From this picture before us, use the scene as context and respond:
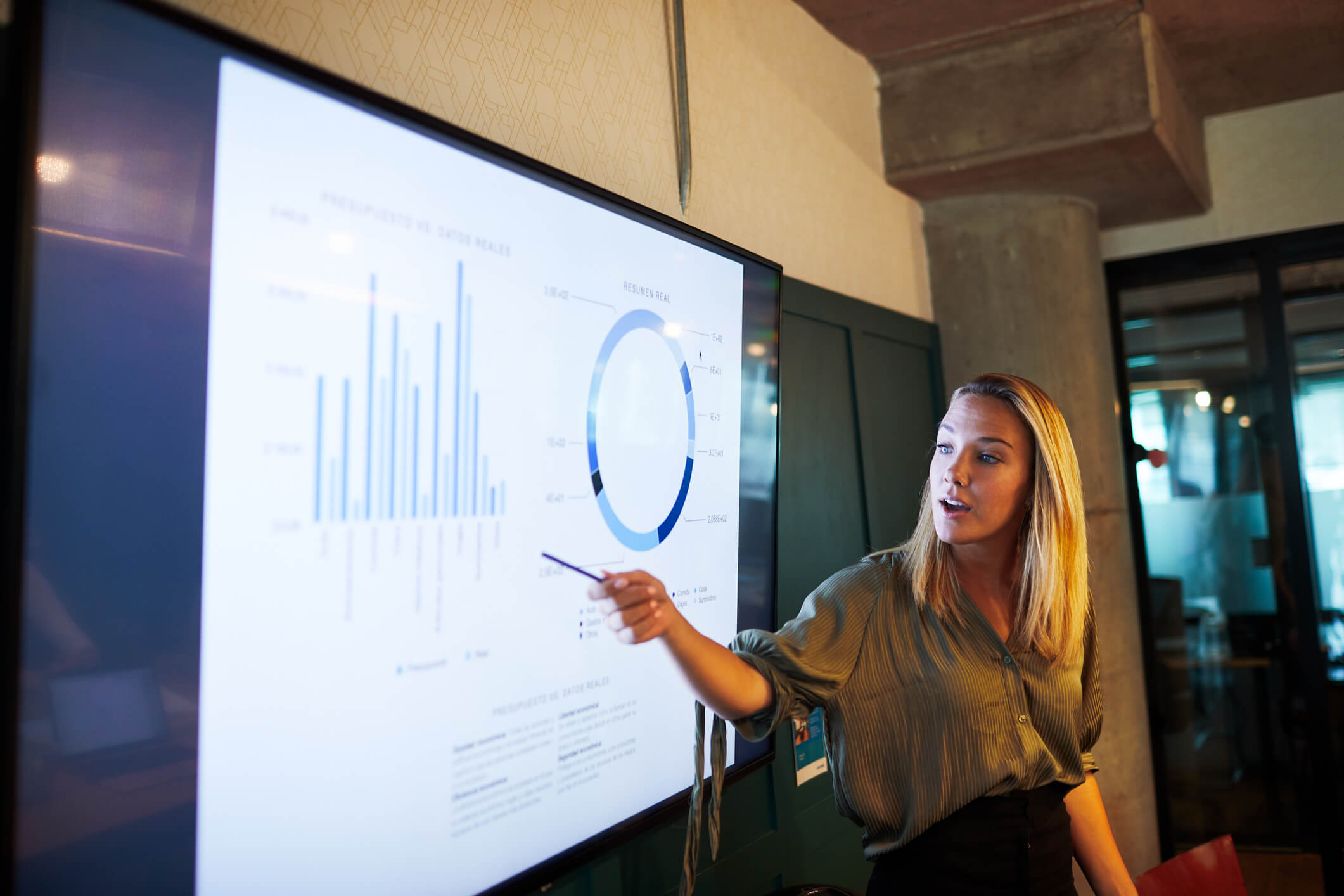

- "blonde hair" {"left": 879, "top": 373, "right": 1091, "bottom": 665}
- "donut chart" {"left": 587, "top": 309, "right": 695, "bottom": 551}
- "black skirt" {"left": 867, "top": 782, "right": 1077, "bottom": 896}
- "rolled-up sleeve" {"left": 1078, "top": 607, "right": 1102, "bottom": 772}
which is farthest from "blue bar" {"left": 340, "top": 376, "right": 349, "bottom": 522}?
"rolled-up sleeve" {"left": 1078, "top": 607, "right": 1102, "bottom": 772}

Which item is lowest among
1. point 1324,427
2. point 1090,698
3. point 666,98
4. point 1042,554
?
point 1090,698

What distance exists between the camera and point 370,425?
44.1 inches

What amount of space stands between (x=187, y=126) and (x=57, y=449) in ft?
1.28

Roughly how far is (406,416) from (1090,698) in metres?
1.46

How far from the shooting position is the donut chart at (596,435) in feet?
4.83

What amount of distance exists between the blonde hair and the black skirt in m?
0.30

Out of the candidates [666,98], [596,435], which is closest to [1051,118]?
[666,98]

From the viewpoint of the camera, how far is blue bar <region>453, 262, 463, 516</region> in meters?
1.23

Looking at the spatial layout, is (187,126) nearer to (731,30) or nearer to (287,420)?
(287,420)

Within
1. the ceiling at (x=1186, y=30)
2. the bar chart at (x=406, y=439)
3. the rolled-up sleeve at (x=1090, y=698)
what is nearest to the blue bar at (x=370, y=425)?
the bar chart at (x=406, y=439)

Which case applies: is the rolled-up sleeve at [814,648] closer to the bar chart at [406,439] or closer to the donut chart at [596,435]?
the donut chart at [596,435]

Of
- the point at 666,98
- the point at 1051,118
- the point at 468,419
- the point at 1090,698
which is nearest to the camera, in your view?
the point at 468,419

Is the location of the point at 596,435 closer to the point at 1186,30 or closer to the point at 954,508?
the point at 954,508

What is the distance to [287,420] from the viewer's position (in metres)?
1.03
